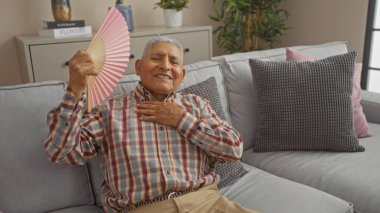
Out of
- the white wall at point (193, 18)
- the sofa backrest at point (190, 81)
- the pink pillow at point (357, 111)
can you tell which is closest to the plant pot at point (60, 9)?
the white wall at point (193, 18)

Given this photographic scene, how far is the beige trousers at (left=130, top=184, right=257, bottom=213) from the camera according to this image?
1.16 meters

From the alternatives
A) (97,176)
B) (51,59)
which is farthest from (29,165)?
(51,59)

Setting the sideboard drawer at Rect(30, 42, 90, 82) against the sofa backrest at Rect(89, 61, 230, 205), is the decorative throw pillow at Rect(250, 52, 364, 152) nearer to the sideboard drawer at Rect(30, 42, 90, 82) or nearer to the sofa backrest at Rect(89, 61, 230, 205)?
the sofa backrest at Rect(89, 61, 230, 205)

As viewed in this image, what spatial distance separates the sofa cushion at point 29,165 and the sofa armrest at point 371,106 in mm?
1653

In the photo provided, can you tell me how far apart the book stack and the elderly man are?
1.22 meters

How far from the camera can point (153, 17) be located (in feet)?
10.3

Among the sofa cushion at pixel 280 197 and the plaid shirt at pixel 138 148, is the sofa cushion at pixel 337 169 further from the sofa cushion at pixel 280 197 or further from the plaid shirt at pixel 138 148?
the plaid shirt at pixel 138 148

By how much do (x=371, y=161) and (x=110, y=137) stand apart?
3.78ft

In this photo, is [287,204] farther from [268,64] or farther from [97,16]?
[97,16]

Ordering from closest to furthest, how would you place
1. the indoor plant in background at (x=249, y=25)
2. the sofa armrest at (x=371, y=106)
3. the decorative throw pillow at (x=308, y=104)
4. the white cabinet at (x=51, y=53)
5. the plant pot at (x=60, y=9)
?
the decorative throw pillow at (x=308, y=104) < the sofa armrest at (x=371, y=106) < the white cabinet at (x=51, y=53) < the plant pot at (x=60, y=9) < the indoor plant in background at (x=249, y=25)

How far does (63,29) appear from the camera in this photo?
2352 mm

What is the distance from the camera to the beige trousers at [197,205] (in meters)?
1.16

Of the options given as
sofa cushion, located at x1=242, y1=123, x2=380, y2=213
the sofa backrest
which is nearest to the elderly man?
the sofa backrest

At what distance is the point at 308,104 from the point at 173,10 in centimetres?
146
